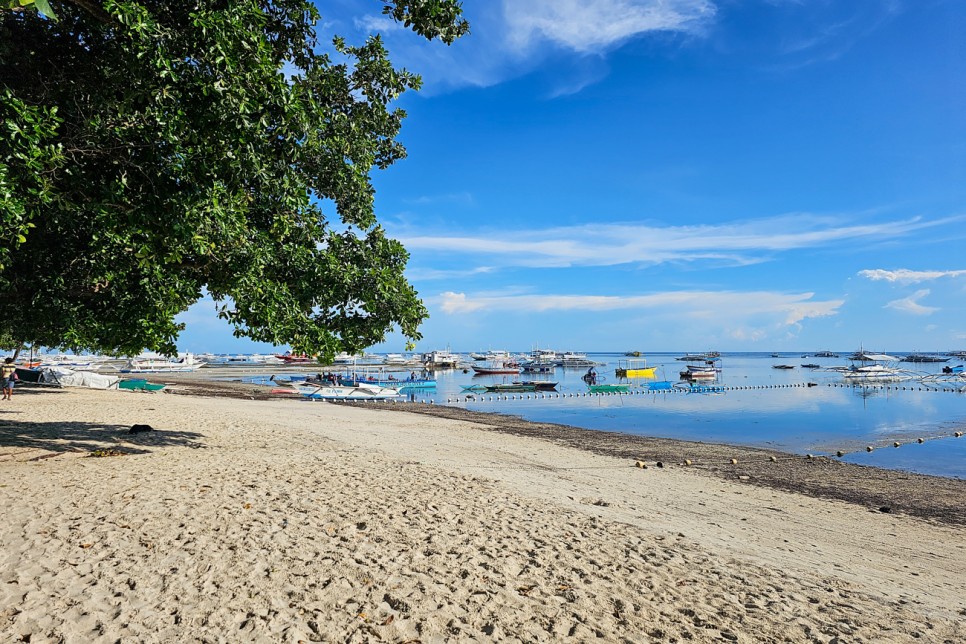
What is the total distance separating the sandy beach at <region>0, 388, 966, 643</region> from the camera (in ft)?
16.5

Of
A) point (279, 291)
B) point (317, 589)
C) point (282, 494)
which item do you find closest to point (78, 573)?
point (317, 589)

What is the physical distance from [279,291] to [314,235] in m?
1.97

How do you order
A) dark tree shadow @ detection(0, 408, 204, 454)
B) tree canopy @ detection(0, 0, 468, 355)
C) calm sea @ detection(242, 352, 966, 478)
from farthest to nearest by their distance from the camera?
calm sea @ detection(242, 352, 966, 478) < dark tree shadow @ detection(0, 408, 204, 454) < tree canopy @ detection(0, 0, 468, 355)

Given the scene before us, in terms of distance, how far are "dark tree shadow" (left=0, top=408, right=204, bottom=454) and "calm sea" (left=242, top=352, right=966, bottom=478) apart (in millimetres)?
23392

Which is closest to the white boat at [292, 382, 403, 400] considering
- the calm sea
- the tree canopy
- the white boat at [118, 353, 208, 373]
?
the calm sea

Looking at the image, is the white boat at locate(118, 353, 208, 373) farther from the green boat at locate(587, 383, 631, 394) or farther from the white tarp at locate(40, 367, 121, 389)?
the green boat at locate(587, 383, 631, 394)

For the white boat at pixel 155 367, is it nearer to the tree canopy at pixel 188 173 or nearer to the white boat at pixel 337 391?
the white boat at pixel 337 391

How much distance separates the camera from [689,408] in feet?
146

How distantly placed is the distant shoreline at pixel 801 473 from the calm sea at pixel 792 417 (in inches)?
129

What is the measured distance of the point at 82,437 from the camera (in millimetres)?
14273

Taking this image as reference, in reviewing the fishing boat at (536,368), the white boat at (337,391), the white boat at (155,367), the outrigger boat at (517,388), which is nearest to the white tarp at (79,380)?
the white boat at (337,391)

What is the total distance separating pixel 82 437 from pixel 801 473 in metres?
21.6

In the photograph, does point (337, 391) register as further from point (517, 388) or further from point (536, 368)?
point (536, 368)

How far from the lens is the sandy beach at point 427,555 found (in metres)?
5.04
